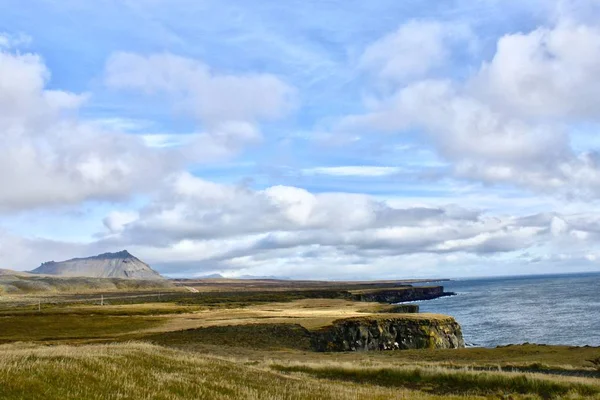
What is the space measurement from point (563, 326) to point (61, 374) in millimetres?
98433

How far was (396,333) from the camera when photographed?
8075 cm

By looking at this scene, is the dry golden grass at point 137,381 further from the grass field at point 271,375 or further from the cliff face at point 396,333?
the cliff face at point 396,333

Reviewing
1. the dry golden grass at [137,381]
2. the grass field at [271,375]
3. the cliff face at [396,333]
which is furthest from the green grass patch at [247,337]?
the dry golden grass at [137,381]

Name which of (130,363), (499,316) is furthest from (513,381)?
(499,316)

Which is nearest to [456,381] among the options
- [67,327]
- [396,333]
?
[396,333]

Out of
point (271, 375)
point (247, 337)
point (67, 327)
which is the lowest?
point (247, 337)

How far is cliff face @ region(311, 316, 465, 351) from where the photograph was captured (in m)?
75.7

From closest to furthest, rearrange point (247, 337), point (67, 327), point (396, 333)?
point (247, 337), point (67, 327), point (396, 333)

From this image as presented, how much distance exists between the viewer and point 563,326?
97.2 metres

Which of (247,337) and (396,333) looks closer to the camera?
(247,337)

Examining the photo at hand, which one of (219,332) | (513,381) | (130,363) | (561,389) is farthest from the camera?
(219,332)

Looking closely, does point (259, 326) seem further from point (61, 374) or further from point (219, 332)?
point (61, 374)

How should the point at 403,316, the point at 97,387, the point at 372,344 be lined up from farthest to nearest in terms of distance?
the point at 403,316 → the point at 372,344 → the point at 97,387

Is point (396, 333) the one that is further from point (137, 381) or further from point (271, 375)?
point (137, 381)
